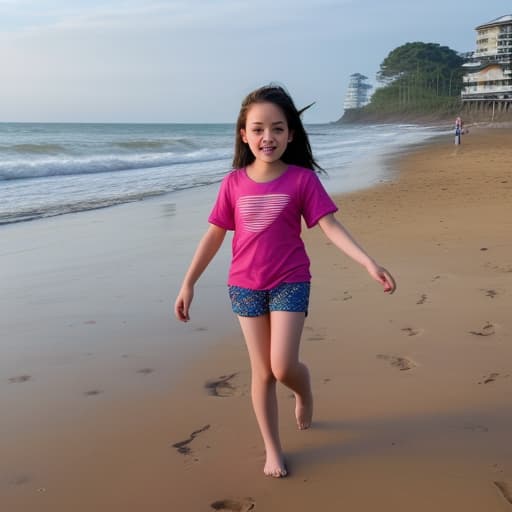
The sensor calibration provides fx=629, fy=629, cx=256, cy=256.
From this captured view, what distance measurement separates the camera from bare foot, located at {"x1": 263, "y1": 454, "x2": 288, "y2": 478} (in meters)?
2.36

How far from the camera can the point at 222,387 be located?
3.17m

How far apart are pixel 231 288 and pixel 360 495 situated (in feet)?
2.93

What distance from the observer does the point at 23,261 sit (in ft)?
20.0

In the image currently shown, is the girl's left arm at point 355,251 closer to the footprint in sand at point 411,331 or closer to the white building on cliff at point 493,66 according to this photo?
the footprint in sand at point 411,331

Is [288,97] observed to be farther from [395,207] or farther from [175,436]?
[395,207]

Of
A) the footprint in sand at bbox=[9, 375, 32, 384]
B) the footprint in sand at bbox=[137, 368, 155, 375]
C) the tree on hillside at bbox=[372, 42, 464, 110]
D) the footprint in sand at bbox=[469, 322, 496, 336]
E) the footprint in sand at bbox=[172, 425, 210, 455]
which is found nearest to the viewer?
the footprint in sand at bbox=[172, 425, 210, 455]

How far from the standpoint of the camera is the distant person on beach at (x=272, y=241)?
2.37 meters

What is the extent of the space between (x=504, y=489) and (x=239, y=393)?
51.3 inches

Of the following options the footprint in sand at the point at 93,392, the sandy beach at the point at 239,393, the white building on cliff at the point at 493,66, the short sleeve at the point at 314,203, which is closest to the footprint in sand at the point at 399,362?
the sandy beach at the point at 239,393

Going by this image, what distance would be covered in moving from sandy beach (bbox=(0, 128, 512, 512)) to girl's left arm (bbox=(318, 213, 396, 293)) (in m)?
0.73

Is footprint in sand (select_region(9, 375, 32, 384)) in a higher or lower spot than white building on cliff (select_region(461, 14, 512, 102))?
lower

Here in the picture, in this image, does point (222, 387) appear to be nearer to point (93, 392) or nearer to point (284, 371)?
point (93, 392)

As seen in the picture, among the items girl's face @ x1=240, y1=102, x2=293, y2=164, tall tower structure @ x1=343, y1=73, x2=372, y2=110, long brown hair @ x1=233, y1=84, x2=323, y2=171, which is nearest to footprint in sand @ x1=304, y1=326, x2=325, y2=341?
long brown hair @ x1=233, y1=84, x2=323, y2=171

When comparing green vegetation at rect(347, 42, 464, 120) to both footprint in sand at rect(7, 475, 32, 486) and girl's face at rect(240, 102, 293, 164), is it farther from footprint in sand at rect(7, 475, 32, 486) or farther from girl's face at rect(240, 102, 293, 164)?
footprint in sand at rect(7, 475, 32, 486)
